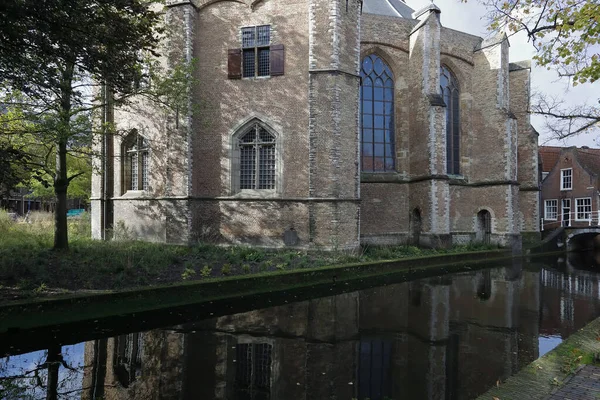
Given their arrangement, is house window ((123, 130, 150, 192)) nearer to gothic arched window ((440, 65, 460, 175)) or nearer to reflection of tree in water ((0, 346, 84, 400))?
reflection of tree in water ((0, 346, 84, 400))

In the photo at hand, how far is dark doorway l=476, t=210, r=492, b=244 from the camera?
18.7 meters

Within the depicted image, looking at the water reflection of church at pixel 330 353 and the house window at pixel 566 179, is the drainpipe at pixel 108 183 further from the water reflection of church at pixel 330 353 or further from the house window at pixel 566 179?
the house window at pixel 566 179

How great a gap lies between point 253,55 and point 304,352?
11480mm

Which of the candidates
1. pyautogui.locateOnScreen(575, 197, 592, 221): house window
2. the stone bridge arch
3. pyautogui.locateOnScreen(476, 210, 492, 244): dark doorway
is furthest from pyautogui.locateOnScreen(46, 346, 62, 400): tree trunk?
pyautogui.locateOnScreen(575, 197, 592, 221): house window

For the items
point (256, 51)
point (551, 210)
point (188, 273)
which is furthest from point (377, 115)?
point (551, 210)

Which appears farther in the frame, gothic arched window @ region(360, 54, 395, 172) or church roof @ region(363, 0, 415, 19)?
church roof @ region(363, 0, 415, 19)

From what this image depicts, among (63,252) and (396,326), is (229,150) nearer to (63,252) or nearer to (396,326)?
(63,252)

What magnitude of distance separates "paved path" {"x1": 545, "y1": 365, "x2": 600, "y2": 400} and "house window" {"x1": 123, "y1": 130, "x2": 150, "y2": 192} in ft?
45.3

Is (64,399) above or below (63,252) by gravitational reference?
below

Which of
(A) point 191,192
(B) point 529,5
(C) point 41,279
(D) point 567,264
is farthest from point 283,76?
(D) point 567,264

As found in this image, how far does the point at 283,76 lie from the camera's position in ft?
43.4

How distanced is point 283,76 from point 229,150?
333cm

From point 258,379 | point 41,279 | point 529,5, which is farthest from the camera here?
point 41,279

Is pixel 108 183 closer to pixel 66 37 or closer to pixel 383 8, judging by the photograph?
pixel 66 37
